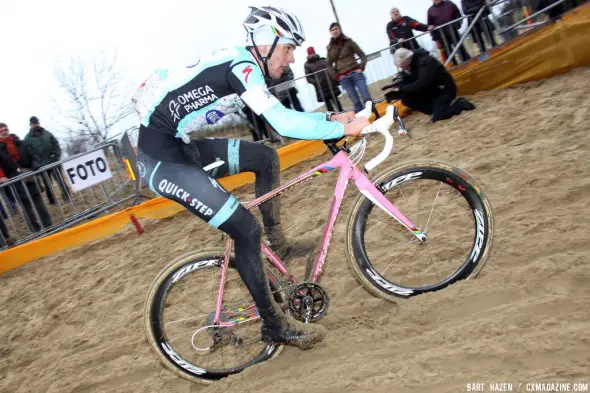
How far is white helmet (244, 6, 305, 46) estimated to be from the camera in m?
3.47

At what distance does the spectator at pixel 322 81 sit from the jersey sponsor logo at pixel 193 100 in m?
8.57

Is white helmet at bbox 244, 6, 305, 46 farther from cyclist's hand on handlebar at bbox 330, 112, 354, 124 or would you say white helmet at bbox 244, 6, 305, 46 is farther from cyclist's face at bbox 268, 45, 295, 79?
cyclist's hand on handlebar at bbox 330, 112, 354, 124

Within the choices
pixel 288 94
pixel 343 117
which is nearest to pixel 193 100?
pixel 343 117

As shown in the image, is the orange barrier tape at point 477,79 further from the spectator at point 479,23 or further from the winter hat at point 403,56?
the winter hat at point 403,56

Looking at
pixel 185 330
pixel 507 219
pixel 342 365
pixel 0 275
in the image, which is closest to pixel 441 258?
pixel 507 219

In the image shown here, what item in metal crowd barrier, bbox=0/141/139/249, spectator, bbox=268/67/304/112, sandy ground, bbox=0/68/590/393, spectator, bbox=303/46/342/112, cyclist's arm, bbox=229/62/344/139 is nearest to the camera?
sandy ground, bbox=0/68/590/393

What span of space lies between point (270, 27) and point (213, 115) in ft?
2.26

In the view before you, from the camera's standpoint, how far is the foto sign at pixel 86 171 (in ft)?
34.3

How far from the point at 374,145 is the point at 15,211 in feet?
23.4

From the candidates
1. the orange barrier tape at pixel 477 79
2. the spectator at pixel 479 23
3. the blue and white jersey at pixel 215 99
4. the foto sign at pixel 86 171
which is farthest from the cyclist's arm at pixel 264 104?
the spectator at pixel 479 23

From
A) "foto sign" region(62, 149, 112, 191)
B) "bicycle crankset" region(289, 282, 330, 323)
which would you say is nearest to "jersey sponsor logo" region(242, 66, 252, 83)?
"bicycle crankset" region(289, 282, 330, 323)

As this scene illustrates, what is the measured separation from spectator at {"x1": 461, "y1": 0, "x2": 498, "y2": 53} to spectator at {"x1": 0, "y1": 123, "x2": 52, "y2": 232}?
9297mm

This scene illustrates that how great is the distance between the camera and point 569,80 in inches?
333

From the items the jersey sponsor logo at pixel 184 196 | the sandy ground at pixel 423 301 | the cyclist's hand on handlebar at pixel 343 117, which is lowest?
the sandy ground at pixel 423 301
